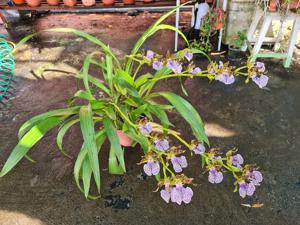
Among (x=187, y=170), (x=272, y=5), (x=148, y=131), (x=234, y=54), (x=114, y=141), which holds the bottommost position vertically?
(x=187, y=170)

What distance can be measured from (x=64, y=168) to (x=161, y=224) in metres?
0.76

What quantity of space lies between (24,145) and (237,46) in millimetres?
2263

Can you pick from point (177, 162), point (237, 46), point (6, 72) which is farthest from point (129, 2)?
point (177, 162)

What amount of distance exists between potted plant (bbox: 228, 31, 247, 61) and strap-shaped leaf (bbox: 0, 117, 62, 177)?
209cm

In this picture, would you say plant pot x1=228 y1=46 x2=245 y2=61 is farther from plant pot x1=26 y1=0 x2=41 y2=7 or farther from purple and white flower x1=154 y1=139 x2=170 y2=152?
plant pot x1=26 y1=0 x2=41 y2=7

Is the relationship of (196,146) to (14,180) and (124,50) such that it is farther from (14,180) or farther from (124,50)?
(124,50)

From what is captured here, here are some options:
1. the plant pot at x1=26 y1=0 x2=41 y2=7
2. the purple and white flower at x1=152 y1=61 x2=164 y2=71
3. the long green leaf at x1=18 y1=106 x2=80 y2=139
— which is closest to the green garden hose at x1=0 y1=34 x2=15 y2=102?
the plant pot at x1=26 y1=0 x2=41 y2=7

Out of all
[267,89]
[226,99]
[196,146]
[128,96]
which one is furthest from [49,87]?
[267,89]

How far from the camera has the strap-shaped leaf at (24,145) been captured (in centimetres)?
136

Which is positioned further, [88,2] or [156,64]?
[88,2]

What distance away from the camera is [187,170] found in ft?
6.10

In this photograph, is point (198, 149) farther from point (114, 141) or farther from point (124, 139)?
point (124, 139)

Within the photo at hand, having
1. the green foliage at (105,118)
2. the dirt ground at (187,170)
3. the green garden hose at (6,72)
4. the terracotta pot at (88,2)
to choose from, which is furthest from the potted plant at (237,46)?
the green garden hose at (6,72)

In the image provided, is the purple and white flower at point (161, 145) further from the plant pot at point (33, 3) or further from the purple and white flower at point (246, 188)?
the plant pot at point (33, 3)
